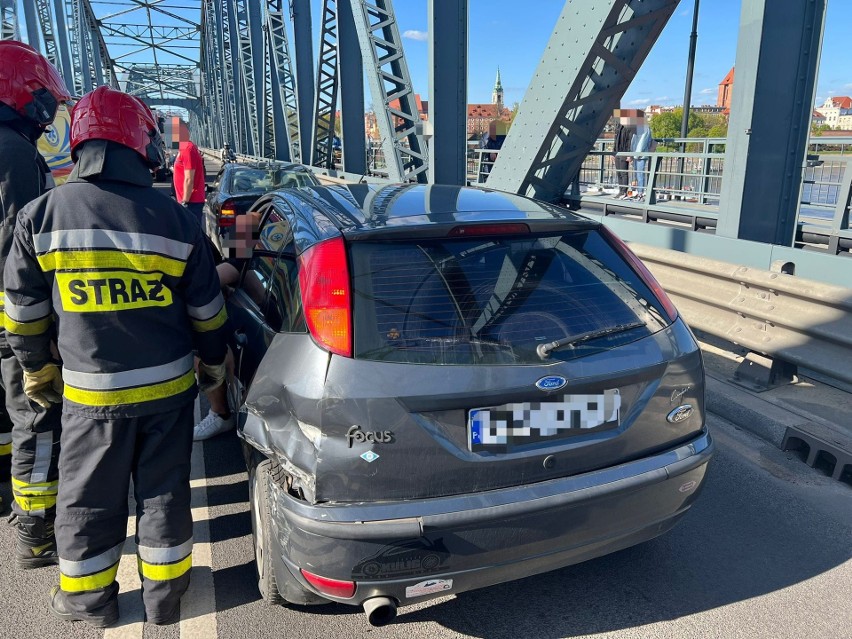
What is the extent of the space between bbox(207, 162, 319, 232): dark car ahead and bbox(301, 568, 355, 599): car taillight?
6.55 metres

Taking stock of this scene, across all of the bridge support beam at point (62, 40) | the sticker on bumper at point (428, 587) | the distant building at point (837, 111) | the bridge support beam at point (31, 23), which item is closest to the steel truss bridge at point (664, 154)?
the sticker on bumper at point (428, 587)

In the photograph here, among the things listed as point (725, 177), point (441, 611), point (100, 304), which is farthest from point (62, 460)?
point (725, 177)

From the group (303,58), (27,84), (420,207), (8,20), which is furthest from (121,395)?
(8,20)

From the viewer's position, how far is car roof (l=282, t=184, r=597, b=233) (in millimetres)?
2533

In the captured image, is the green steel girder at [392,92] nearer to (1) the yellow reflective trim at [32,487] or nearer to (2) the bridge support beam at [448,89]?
(2) the bridge support beam at [448,89]

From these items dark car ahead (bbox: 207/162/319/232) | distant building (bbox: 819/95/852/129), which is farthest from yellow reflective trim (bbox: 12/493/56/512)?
distant building (bbox: 819/95/852/129)

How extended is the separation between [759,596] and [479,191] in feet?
6.99

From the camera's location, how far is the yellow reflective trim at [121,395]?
2434 mm

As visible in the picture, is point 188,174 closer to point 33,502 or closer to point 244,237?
point 244,237

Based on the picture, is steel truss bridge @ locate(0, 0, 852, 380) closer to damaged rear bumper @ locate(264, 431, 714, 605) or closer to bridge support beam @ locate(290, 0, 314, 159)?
damaged rear bumper @ locate(264, 431, 714, 605)

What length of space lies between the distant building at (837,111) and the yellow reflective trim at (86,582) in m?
59.9

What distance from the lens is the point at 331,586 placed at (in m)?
2.18

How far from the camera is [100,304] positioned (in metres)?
A: 2.40

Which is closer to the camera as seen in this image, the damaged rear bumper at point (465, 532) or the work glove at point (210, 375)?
the damaged rear bumper at point (465, 532)
